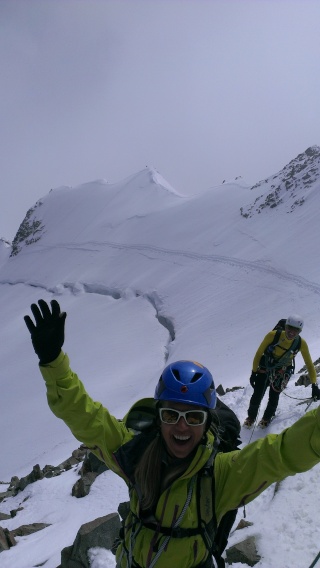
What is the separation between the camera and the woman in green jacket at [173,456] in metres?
2.28

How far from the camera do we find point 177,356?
71.6ft

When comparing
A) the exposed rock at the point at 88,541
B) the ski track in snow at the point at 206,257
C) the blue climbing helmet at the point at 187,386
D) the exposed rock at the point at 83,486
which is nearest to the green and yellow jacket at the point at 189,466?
the blue climbing helmet at the point at 187,386

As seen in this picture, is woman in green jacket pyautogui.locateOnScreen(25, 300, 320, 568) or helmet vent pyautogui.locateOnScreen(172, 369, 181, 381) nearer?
woman in green jacket pyautogui.locateOnScreen(25, 300, 320, 568)

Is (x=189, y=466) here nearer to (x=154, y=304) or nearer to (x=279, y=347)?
(x=279, y=347)

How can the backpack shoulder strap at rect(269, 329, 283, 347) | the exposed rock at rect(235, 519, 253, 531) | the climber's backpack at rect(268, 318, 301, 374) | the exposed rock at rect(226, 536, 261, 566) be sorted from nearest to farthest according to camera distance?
1. the exposed rock at rect(226, 536, 261, 566)
2. the exposed rock at rect(235, 519, 253, 531)
3. the climber's backpack at rect(268, 318, 301, 374)
4. the backpack shoulder strap at rect(269, 329, 283, 347)

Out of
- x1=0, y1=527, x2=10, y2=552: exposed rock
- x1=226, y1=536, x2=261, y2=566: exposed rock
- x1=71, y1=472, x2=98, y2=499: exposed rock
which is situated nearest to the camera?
x1=226, y1=536, x2=261, y2=566: exposed rock

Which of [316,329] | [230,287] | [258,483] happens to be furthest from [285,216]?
[258,483]

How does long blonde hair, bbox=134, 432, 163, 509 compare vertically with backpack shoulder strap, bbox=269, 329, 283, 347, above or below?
below

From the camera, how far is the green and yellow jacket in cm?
218

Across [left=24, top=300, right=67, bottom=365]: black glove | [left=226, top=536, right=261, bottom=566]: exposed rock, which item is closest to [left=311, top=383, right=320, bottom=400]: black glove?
[left=226, top=536, right=261, bottom=566]: exposed rock

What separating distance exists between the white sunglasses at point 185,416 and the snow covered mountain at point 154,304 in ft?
8.19

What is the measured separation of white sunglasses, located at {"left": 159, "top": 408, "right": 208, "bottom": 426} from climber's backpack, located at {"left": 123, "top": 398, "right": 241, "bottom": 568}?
0.16 metres

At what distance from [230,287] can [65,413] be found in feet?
98.4

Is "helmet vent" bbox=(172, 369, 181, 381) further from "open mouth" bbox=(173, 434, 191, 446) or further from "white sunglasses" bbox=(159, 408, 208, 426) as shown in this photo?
"open mouth" bbox=(173, 434, 191, 446)
